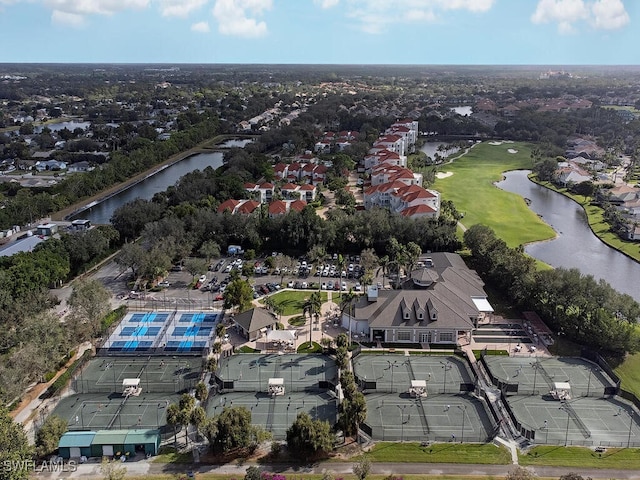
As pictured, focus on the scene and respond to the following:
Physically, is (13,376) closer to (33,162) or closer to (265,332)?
(265,332)

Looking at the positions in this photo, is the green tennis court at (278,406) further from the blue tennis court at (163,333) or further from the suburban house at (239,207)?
the suburban house at (239,207)

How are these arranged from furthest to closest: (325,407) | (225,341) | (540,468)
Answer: (225,341) → (325,407) → (540,468)

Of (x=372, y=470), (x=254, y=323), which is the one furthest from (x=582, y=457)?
(x=254, y=323)

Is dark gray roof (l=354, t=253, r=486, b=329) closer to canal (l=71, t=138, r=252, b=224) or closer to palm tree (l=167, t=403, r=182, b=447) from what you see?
palm tree (l=167, t=403, r=182, b=447)

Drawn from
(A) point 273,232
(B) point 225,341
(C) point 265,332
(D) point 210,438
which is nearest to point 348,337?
(C) point 265,332

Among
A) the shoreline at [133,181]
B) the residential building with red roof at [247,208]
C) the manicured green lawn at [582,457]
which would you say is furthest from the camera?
the shoreline at [133,181]

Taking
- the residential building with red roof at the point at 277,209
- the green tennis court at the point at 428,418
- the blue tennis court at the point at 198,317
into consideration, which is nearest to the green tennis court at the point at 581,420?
the green tennis court at the point at 428,418
